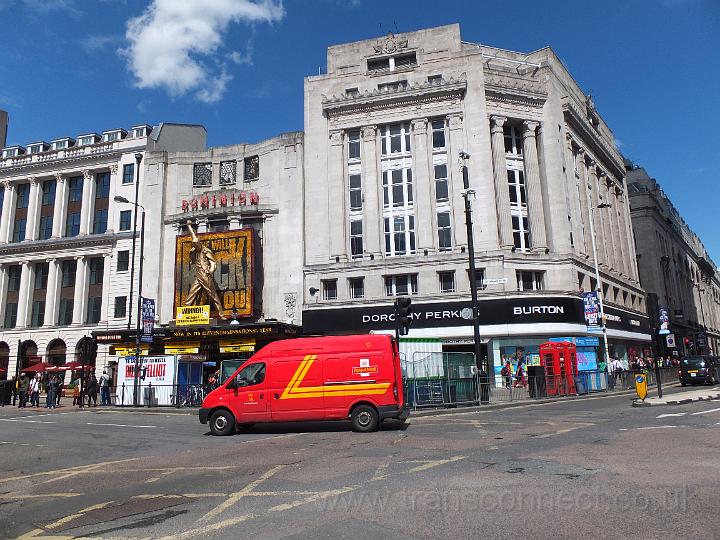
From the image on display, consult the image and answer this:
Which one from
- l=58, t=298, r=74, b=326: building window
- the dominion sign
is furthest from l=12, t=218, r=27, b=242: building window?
the dominion sign

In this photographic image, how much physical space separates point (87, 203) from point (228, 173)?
14.5 m

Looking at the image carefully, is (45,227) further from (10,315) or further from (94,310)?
(94,310)

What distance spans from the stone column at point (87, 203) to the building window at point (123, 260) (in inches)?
186

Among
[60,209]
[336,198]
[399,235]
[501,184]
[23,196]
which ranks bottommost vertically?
[399,235]

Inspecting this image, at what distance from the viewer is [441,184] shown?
39000mm

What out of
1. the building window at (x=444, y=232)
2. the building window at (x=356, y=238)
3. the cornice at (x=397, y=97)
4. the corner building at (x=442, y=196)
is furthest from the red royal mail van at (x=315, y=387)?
the cornice at (x=397, y=97)

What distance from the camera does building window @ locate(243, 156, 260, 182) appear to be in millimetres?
→ 44375

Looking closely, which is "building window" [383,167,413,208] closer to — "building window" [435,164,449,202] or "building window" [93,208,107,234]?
"building window" [435,164,449,202]

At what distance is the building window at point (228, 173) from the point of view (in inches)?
1775

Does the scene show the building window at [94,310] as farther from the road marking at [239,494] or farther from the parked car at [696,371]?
the parked car at [696,371]

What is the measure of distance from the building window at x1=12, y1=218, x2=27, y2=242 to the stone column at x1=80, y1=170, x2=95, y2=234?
7.16m

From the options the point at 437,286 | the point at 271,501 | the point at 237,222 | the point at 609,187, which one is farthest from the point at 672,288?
the point at 271,501

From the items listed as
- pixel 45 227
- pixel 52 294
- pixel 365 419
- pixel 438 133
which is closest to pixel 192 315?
pixel 52 294

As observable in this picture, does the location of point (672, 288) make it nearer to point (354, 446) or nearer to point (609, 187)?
point (609, 187)
